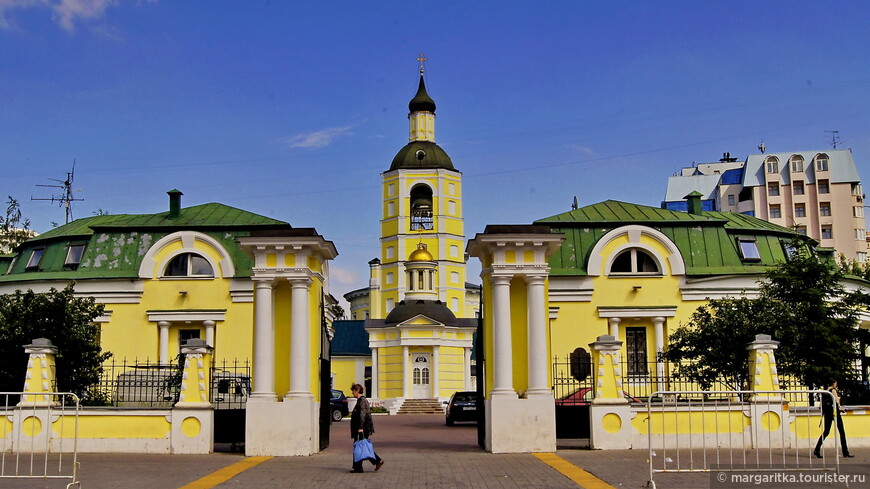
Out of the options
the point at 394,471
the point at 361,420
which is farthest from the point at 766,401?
the point at 361,420

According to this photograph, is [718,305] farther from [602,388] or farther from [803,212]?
[803,212]

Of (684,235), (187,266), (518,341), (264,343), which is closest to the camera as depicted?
(264,343)

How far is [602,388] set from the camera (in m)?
19.6

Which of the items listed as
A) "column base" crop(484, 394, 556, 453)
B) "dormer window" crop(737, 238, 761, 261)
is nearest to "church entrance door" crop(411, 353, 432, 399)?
"dormer window" crop(737, 238, 761, 261)

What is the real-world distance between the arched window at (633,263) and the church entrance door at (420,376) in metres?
18.3

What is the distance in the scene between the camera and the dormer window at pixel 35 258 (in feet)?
136

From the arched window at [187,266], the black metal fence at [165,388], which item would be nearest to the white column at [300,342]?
the black metal fence at [165,388]

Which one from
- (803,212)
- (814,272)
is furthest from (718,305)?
(803,212)

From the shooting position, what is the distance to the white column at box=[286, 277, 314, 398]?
19531 mm

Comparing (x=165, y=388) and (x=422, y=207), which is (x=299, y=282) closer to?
(x=165, y=388)

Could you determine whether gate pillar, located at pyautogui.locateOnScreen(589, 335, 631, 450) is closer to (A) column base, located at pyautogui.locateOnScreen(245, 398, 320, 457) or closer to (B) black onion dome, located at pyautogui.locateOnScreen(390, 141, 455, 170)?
(A) column base, located at pyautogui.locateOnScreen(245, 398, 320, 457)

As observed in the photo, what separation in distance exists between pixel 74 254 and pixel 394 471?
1150 inches

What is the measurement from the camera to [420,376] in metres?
53.8

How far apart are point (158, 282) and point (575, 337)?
16.2 meters
